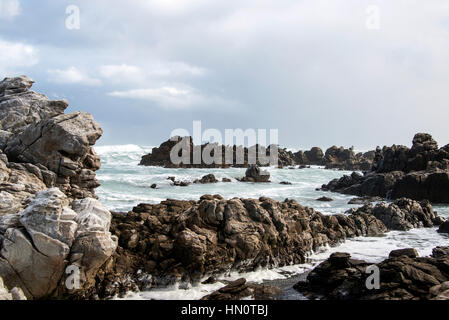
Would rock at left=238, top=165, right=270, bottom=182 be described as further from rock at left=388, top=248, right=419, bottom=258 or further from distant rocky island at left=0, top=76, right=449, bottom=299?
rock at left=388, top=248, right=419, bottom=258

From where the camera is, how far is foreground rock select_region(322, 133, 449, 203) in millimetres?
34194

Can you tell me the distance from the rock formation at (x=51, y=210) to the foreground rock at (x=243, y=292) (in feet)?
10.1

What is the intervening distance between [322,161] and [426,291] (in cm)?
9909

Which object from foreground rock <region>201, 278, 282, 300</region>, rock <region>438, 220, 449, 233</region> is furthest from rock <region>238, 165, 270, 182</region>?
foreground rock <region>201, 278, 282, 300</region>

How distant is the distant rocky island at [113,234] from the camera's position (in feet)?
29.2

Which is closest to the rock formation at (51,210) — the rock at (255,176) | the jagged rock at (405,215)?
the jagged rock at (405,215)

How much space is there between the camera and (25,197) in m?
11.0

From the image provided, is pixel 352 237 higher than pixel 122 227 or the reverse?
the reverse

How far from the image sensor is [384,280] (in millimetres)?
9406

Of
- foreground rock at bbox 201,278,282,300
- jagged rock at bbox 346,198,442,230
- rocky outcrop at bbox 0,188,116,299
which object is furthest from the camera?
jagged rock at bbox 346,198,442,230

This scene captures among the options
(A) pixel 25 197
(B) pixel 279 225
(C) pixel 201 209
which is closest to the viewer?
(A) pixel 25 197

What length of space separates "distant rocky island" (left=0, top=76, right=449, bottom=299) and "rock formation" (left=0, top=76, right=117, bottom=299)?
0.03 meters

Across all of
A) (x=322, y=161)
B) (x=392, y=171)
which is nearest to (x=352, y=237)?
(x=392, y=171)
